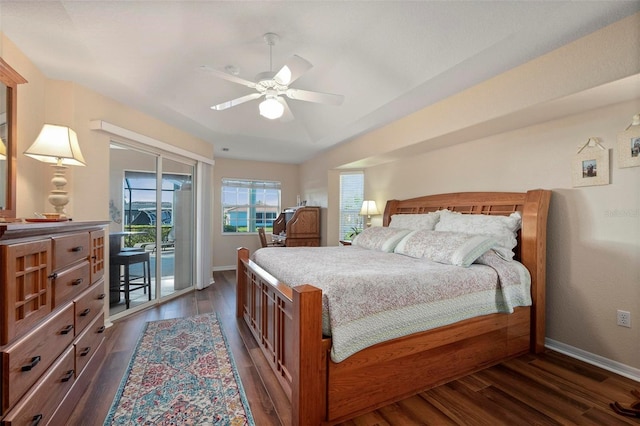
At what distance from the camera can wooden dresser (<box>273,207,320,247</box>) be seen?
17.9 ft

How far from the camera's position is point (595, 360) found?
2303mm

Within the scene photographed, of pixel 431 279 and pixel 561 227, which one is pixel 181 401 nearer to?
pixel 431 279

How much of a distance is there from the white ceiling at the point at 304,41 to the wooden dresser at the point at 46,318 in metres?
1.42

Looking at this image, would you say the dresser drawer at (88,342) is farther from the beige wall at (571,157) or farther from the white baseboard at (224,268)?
the white baseboard at (224,268)

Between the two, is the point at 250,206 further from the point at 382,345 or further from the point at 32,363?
the point at 32,363

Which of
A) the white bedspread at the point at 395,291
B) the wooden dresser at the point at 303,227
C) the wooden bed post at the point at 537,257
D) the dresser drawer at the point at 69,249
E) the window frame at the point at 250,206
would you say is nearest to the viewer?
the dresser drawer at the point at 69,249

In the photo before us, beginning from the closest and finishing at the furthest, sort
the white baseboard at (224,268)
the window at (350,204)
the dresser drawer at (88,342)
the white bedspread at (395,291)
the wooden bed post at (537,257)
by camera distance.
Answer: the white bedspread at (395,291), the dresser drawer at (88,342), the wooden bed post at (537,257), the window at (350,204), the white baseboard at (224,268)

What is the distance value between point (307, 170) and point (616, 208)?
4.98 m

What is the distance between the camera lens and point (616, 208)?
7.25 ft

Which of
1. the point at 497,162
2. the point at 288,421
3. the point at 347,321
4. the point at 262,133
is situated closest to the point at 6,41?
the point at 262,133

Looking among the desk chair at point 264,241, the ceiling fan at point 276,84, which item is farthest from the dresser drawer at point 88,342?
the desk chair at point 264,241

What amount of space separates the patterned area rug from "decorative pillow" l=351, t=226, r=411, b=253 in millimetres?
1819

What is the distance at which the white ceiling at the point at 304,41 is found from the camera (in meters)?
1.89

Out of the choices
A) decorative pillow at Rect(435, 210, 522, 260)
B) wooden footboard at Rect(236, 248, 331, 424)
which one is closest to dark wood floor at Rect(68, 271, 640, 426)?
wooden footboard at Rect(236, 248, 331, 424)
